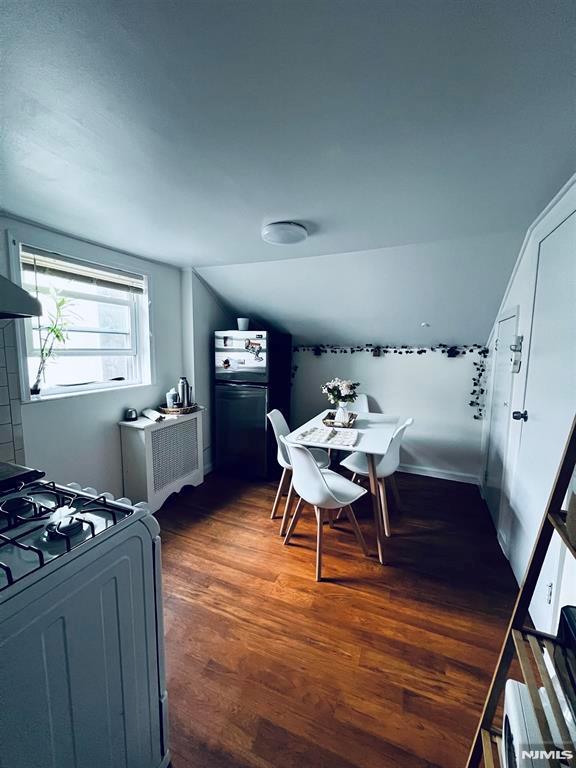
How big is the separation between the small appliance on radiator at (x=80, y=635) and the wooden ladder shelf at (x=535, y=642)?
1035mm

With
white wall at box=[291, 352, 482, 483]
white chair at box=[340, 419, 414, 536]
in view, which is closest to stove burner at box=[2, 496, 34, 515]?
white chair at box=[340, 419, 414, 536]

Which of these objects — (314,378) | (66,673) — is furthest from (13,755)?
(314,378)

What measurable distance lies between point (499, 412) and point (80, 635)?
2917 millimetres

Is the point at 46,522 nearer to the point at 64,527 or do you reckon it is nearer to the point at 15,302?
the point at 64,527

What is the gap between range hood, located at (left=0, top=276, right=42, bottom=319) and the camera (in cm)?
107

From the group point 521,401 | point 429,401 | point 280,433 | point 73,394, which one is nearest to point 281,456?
point 280,433

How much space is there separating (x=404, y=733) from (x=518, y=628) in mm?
691

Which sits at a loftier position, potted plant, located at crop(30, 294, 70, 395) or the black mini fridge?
potted plant, located at crop(30, 294, 70, 395)

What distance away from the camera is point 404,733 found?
1184 mm

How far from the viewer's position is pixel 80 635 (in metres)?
0.77

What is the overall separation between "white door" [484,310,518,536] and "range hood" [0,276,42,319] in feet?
8.99

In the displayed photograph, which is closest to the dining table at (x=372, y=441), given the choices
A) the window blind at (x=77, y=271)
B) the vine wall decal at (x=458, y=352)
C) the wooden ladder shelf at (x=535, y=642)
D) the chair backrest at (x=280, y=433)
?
the chair backrest at (x=280, y=433)

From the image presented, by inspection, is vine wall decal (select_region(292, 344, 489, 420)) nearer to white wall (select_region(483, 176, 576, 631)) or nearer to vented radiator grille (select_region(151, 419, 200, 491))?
white wall (select_region(483, 176, 576, 631))

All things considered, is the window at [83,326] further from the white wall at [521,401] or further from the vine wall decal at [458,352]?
the white wall at [521,401]
